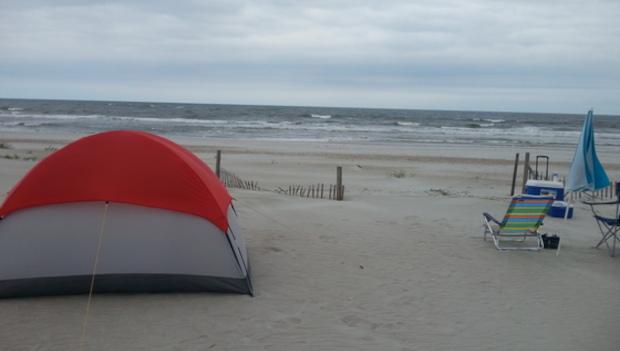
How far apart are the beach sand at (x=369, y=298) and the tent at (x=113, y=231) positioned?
20 cm

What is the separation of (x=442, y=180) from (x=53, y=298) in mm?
13537

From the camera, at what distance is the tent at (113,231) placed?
17.3 feet

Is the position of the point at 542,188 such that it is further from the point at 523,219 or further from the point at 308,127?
the point at 308,127

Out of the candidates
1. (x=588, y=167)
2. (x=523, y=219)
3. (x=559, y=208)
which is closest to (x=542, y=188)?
(x=559, y=208)

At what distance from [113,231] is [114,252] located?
204 millimetres

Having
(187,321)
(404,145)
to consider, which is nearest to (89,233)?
(187,321)

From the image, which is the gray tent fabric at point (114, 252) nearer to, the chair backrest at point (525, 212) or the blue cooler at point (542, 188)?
the chair backrest at point (525, 212)

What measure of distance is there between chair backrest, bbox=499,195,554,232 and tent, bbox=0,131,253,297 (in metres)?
3.82

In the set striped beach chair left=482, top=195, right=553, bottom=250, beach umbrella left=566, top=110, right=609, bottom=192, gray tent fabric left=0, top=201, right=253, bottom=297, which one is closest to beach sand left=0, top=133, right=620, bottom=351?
gray tent fabric left=0, top=201, right=253, bottom=297

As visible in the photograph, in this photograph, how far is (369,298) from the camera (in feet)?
18.5

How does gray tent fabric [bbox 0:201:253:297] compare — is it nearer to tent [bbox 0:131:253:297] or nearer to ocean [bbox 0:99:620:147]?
tent [bbox 0:131:253:297]

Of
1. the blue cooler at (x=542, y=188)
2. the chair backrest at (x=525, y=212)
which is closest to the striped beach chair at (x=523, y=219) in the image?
the chair backrest at (x=525, y=212)

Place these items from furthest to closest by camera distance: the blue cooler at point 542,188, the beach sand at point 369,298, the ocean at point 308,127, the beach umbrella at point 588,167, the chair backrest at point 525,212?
the ocean at point 308,127 → the blue cooler at point 542,188 → the beach umbrella at point 588,167 → the chair backrest at point 525,212 → the beach sand at point 369,298

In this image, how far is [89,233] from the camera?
533 centimetres
